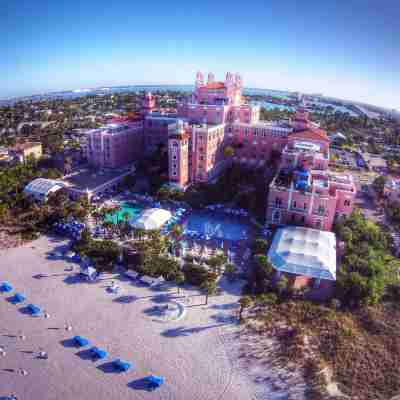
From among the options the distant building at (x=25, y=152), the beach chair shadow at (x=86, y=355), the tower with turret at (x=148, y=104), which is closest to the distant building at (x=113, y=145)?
the tower with turret at (x=148, y=104)

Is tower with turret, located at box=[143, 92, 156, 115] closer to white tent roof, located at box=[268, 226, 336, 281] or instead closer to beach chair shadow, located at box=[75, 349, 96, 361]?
white tent roof, located at box=[268, 226, 336, 281]

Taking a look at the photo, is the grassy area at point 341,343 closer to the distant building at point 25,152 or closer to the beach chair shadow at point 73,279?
the beach chair shadow at point 73,279

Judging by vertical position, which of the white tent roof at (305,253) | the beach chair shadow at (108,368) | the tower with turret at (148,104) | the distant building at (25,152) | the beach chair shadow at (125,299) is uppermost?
the tower with turret at (148,104)

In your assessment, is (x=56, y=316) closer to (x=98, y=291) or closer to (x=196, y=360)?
(x=98, y=291)

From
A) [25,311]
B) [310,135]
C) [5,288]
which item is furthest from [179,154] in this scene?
[25,311]

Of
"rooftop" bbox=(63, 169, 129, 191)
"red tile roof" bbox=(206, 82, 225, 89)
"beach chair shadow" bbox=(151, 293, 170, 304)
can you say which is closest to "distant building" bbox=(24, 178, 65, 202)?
"rooftop" bbox=(63, 169, 129, 191)

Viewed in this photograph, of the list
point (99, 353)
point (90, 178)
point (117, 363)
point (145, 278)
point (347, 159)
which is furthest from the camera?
point (347, 159)

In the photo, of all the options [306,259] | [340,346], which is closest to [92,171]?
[306,259]

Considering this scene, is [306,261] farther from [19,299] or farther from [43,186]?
[43,186]
